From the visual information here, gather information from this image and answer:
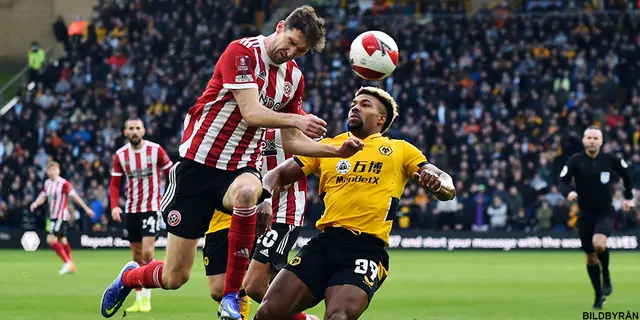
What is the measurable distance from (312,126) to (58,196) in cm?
1529

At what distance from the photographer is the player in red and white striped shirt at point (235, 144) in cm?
855

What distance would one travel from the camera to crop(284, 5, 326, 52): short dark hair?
8.48 m

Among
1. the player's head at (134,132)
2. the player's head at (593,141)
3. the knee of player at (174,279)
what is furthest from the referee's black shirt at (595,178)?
the knee of player at (174,279)

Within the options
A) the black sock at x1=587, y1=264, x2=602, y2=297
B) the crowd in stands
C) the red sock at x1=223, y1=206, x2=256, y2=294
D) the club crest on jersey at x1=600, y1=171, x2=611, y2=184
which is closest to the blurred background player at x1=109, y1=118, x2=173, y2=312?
the black sock at x1=587, y1=264, x2=602, y2=297

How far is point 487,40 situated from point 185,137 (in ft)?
93.6

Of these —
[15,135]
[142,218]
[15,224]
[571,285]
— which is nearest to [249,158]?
[142,218]

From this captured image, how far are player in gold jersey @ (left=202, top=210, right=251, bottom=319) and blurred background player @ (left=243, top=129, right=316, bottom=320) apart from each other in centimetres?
23

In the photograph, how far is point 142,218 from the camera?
15.2m

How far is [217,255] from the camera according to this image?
9.80 m

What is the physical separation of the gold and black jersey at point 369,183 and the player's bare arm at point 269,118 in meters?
0.68

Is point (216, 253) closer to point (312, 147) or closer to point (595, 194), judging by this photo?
point (312, 147)

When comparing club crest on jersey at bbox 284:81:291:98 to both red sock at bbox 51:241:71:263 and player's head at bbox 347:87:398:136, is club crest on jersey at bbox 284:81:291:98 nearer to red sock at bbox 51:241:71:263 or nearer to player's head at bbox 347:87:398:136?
player's head at bbox 347:87:398:136

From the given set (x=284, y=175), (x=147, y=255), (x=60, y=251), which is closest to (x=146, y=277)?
(x=284, y=175)

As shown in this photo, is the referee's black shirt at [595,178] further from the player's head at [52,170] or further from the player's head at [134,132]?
the player's head at [52,170]
